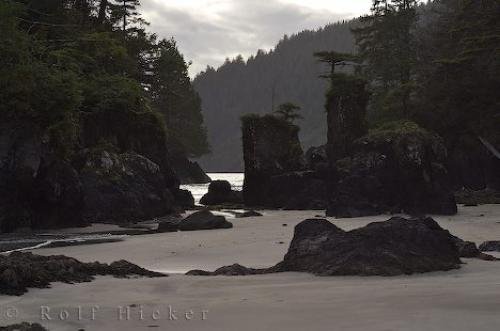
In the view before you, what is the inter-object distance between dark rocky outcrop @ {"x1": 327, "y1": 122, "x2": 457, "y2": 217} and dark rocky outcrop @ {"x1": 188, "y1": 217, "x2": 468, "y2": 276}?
42.4 ft

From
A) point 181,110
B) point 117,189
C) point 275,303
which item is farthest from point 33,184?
point 181,110

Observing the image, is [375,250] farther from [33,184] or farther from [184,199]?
[184,199]

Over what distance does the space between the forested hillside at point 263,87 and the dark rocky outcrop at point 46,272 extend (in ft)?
495

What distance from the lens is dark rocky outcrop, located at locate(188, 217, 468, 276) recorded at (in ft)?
21.8

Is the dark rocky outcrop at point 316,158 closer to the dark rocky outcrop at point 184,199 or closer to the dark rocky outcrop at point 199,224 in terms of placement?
the dark rocky outcrop at point 184,199

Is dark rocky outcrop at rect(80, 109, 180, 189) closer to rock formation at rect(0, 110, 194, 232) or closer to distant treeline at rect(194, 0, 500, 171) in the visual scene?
rock formation at rect(0, 110, 194, 232)

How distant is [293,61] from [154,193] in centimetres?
16320

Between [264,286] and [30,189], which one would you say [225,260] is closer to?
[264,286]

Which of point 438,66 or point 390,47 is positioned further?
point 390,47

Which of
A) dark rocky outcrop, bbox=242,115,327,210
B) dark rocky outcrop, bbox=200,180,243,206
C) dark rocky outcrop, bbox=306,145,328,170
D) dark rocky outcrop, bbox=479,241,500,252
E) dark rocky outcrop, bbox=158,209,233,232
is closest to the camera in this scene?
dark rocky outcrop, bbox=479,241,500,252

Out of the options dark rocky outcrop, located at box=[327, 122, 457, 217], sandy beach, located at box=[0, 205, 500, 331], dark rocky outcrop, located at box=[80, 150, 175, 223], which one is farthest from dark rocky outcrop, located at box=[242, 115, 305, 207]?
sandy beach, located at box=[0, 205, 500, 331]

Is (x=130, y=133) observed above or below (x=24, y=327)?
above

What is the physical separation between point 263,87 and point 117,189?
16100 cm

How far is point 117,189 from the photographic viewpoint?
2173 cm
